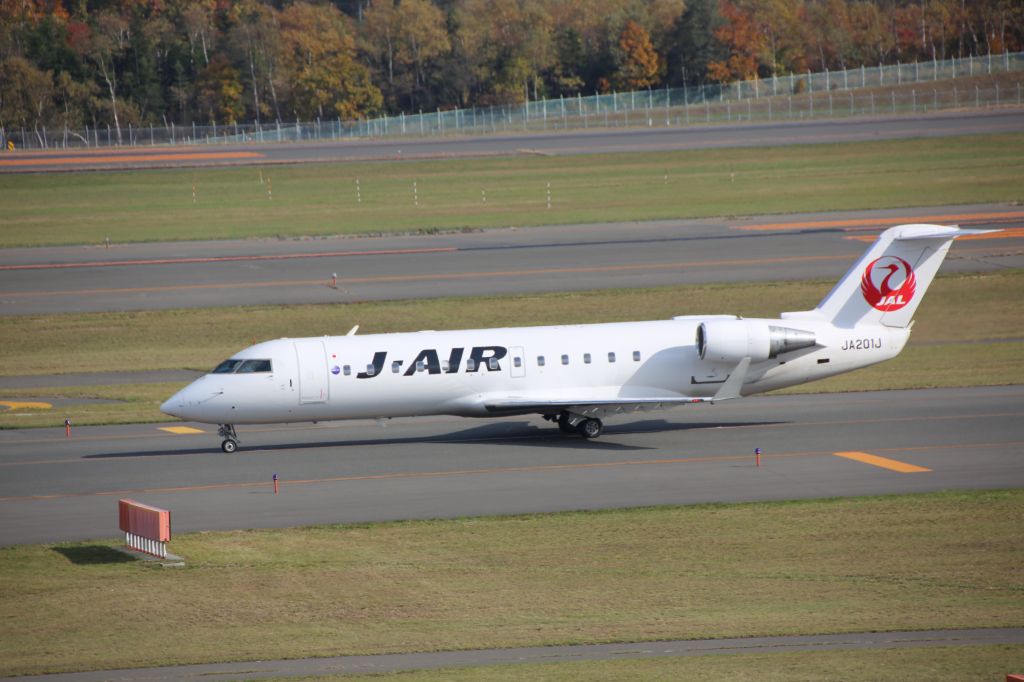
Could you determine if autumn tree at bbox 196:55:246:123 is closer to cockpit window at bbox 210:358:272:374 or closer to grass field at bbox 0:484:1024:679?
cockpit window at bbox 210:358:272:374

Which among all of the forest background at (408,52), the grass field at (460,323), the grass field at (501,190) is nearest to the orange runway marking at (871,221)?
the grass field at (501,190)

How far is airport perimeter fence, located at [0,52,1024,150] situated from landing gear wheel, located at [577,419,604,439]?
80.2 meters

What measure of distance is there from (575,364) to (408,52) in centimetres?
10795

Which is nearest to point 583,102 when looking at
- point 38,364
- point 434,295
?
point 434,295

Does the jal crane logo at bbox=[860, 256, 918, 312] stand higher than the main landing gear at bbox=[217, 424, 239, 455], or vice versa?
the jal crane logo at bbox=[860, 256, 918, 312]

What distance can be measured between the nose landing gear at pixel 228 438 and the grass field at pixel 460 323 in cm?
771

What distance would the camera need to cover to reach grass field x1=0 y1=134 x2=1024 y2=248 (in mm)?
72438

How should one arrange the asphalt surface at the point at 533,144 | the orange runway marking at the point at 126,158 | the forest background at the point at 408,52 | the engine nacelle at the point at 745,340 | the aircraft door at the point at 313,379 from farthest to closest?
the forest background at the point at 408,52, the orange runway marking at the point at 126,158, the asphalt surface at the point at 533,144, the engine nacelle at the point at 745,340, the aircraft door at the point at 313,379

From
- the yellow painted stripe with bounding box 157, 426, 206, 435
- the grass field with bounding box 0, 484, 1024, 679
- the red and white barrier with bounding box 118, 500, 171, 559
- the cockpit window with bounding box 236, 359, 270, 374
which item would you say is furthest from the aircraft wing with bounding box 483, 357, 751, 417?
the red and white barrier with bounding box 118, 500, 171, 559

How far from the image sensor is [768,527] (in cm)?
2744

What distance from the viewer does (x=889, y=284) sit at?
37.0 m

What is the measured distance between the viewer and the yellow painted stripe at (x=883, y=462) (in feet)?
104

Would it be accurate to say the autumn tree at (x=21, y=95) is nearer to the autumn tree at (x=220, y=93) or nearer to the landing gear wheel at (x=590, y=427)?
the autumn tree at (x=220, y=93)

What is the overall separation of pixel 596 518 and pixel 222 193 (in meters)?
62.0
